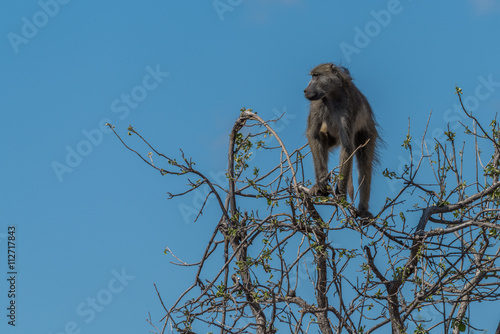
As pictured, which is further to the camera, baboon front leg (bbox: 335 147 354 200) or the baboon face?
the baboon face

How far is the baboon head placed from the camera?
25.1 ft

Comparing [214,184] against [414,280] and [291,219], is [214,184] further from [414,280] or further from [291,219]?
[414,280]

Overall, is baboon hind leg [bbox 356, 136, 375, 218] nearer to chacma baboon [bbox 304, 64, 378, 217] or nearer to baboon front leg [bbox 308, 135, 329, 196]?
chacma baboon [bbox 304, 64, 378, 217]

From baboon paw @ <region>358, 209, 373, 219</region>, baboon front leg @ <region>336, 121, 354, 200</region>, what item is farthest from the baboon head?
baboon paw @ <region>358, 209, 373, 219</region>

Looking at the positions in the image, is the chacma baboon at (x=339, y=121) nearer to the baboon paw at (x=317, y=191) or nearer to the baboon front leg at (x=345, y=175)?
the baboon front leg at (x=345, y=175)

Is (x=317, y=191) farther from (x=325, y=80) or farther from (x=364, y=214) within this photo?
(x=325, y=80)

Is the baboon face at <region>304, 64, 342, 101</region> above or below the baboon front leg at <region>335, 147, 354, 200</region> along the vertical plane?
above

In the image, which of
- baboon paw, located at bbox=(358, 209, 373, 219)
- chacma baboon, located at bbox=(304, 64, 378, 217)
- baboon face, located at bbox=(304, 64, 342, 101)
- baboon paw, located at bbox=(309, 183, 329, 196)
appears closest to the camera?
baboon paw, located at bbox=(309, 183, 329, 196)

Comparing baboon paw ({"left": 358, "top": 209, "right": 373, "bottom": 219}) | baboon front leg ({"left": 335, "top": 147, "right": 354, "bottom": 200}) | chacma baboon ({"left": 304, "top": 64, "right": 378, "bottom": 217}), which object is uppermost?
chacma baboon ({"left": 304, "top": 64, "right": 378, "bottom": 217})

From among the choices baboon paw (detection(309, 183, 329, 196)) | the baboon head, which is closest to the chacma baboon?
the baboon head

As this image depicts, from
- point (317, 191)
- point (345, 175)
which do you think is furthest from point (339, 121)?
point (317, 191)

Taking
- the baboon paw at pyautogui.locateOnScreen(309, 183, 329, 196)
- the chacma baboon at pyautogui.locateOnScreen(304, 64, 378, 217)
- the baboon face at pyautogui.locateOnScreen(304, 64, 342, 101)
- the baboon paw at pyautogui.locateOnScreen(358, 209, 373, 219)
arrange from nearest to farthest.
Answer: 1. the baboon paw at pyautogui.locateOnScreen(309, 183, 329, 196)
2. the baboon paw at pyautogui.locateOnScreen(358, 209, 373, 219)
3. the chacma baboon at pyautogui.locateOnScreen(304, 64, 378, 217)
4. the baboon face at pyautogui.locateOnScreen(304, 64, 342, 101)

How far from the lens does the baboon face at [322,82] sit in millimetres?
7641

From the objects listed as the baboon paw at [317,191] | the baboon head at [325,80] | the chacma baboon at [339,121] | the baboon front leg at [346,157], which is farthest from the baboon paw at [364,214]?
the baboon head at [325,80]
